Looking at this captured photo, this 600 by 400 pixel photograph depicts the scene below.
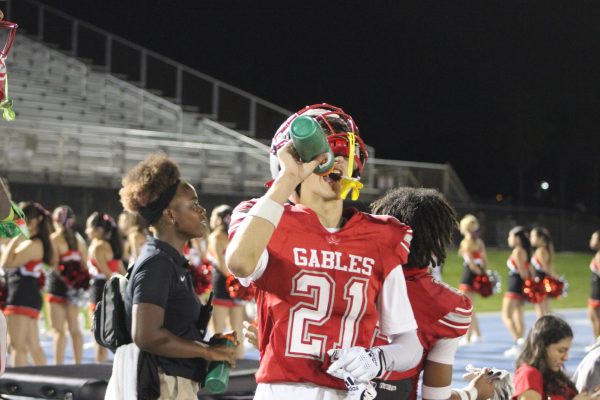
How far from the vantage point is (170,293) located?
149 inches

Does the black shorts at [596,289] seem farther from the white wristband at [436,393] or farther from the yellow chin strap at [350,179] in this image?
the yellow chin strap at [350,179]

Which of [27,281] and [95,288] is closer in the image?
[27,281]

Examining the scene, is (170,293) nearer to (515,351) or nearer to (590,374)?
(590,374)

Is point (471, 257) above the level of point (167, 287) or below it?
above

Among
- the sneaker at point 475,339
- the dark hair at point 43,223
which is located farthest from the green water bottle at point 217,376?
the sneaker at point 475,339

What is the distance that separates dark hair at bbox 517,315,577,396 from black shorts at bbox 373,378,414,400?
5.97ft

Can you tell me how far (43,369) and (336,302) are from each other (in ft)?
12.6

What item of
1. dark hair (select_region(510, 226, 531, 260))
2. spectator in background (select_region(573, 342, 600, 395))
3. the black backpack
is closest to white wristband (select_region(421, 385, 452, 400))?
the black backpack

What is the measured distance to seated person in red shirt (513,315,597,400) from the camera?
4680 mm

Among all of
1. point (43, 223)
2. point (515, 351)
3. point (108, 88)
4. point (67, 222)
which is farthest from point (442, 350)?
point (108, 88)

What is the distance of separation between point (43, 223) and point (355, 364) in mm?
6337

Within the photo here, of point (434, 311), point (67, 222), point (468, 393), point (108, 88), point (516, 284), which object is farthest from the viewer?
point (108, 88)

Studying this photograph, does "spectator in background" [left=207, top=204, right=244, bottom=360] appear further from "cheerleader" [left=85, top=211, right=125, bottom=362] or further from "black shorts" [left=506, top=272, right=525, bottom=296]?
"black shorts" [left=506, top=272, right=525, bottom=296]

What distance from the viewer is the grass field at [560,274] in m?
17.3
